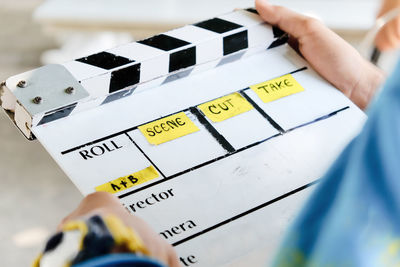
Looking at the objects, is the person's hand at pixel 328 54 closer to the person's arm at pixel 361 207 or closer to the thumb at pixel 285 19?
the thumb at pixel 285 19

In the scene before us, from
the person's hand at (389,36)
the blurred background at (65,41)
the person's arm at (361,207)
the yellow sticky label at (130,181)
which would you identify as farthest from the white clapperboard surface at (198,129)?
the blurred background at (65,41)

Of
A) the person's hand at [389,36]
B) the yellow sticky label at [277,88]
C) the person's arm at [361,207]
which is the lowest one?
the person's hand at [389,36]

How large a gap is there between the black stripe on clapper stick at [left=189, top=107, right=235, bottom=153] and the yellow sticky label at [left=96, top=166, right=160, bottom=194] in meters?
0.11

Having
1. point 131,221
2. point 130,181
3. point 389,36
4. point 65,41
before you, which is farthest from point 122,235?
point 65,41

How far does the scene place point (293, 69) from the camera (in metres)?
0.96

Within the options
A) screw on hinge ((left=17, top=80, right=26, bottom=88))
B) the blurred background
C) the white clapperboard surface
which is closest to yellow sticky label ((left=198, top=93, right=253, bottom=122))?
the white clapperboard surface

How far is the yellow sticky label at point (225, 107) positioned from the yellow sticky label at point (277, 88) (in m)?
0.03

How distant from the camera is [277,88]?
0.92m

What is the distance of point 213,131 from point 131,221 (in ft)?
0.72

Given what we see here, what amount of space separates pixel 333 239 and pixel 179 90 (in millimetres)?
550

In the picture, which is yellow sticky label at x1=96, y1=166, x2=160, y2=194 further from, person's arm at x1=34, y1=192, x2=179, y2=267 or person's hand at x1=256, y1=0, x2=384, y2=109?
person's hand at x1=256, y1=0, x2=384, y2=109

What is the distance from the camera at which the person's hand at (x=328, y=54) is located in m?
0.96

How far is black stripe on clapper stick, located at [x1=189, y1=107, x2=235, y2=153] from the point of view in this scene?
83 cm

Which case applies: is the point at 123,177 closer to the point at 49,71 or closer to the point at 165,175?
the point at 165,175
